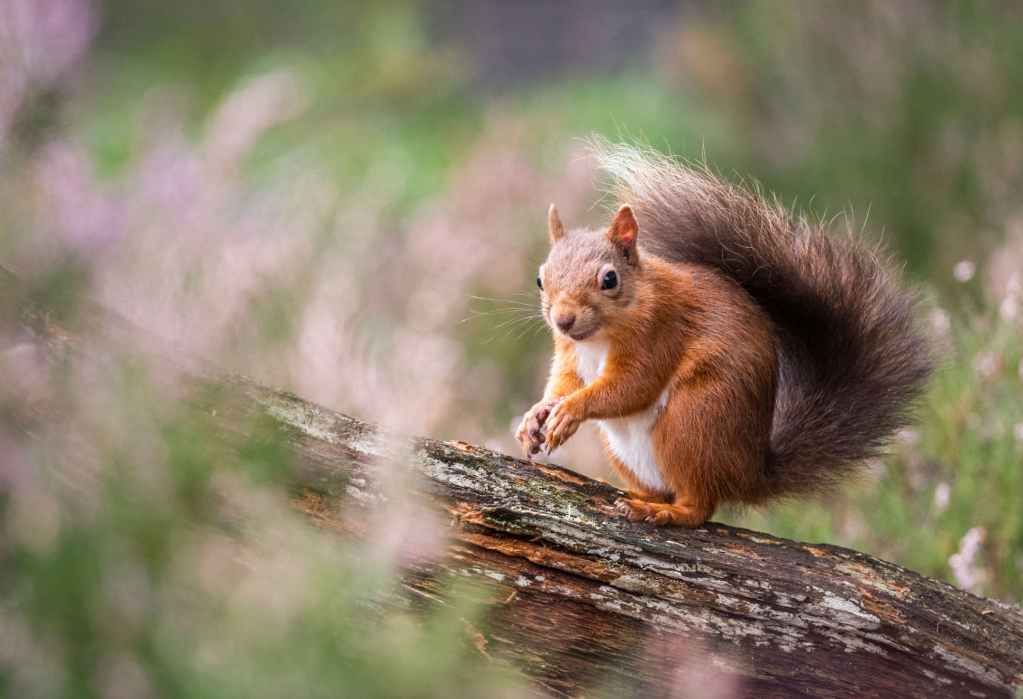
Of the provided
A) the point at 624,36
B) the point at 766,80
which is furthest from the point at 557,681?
the point at 624,36

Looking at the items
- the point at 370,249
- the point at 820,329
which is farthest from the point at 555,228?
the point at 370,249

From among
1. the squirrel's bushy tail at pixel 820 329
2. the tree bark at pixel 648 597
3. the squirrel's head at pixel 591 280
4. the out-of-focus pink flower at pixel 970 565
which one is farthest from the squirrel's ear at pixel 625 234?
the out-of-focus pink flower at pixel 970 565

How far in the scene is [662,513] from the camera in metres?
1.63

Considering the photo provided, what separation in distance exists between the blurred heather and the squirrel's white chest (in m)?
0.34

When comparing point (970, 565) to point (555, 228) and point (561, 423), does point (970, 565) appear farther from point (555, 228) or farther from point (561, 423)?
point (555, 228)

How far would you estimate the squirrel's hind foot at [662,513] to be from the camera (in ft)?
5.27

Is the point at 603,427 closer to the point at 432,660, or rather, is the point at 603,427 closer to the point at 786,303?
the point at 786,303

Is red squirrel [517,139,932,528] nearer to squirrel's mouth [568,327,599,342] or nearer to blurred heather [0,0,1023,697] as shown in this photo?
squirrel's mouth [568,327,599,342]

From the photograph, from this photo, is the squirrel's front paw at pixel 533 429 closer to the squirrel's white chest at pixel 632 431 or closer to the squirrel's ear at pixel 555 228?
the squirrel's white chest at pixel 632 431

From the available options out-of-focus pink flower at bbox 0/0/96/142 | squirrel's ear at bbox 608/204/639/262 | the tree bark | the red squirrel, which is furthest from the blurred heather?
squirrel's ear at bbox 608/204/639/262

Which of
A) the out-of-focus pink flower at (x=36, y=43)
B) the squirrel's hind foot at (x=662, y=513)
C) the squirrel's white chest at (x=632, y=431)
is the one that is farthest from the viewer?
the squirrel's white chest at (x=632, y=431)

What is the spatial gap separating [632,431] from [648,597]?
0.47 meters

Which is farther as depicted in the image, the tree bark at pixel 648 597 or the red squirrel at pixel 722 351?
the red squirrel at pixel 722 351

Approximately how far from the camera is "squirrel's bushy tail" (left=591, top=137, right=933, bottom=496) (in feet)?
6.18
